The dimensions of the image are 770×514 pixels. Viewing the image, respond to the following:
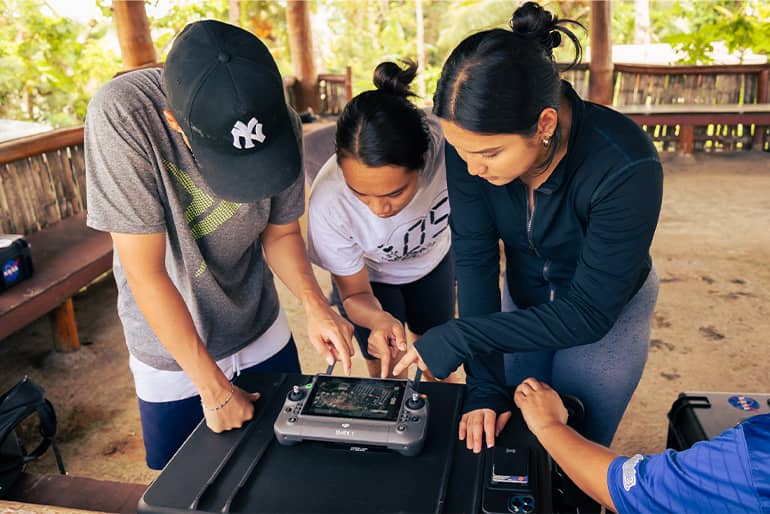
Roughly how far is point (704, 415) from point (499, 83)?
2.53 feet

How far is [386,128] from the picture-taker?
48.5 inches

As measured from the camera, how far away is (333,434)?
2.91 ft

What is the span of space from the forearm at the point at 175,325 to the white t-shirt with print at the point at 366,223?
0.43m

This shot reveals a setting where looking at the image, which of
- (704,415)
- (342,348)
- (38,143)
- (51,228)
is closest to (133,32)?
(38,143)

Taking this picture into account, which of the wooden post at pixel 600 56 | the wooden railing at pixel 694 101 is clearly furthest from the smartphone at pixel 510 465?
the wooden post at pixel 600 56

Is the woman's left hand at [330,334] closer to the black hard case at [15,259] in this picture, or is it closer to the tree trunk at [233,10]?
the black hard case at [15,259]

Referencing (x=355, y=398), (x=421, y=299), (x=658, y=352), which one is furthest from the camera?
(x=658, y=352)

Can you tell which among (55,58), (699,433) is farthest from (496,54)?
(55,58)

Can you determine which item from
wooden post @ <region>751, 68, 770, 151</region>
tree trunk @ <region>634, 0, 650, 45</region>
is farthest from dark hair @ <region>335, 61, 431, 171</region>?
tree trunk @ <region>634, 0, 650, 45</region>

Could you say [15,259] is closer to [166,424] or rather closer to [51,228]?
[51,228]

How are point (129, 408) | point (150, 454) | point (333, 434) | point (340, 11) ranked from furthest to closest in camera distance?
point (340, 11)
point (129, 408)
point (150, 454)
point (333, 434)

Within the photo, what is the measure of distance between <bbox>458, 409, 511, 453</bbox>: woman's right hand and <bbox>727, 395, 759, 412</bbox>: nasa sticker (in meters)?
0.56

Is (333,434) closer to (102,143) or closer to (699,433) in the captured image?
(102,143)

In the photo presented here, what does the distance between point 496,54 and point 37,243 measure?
2.54m
